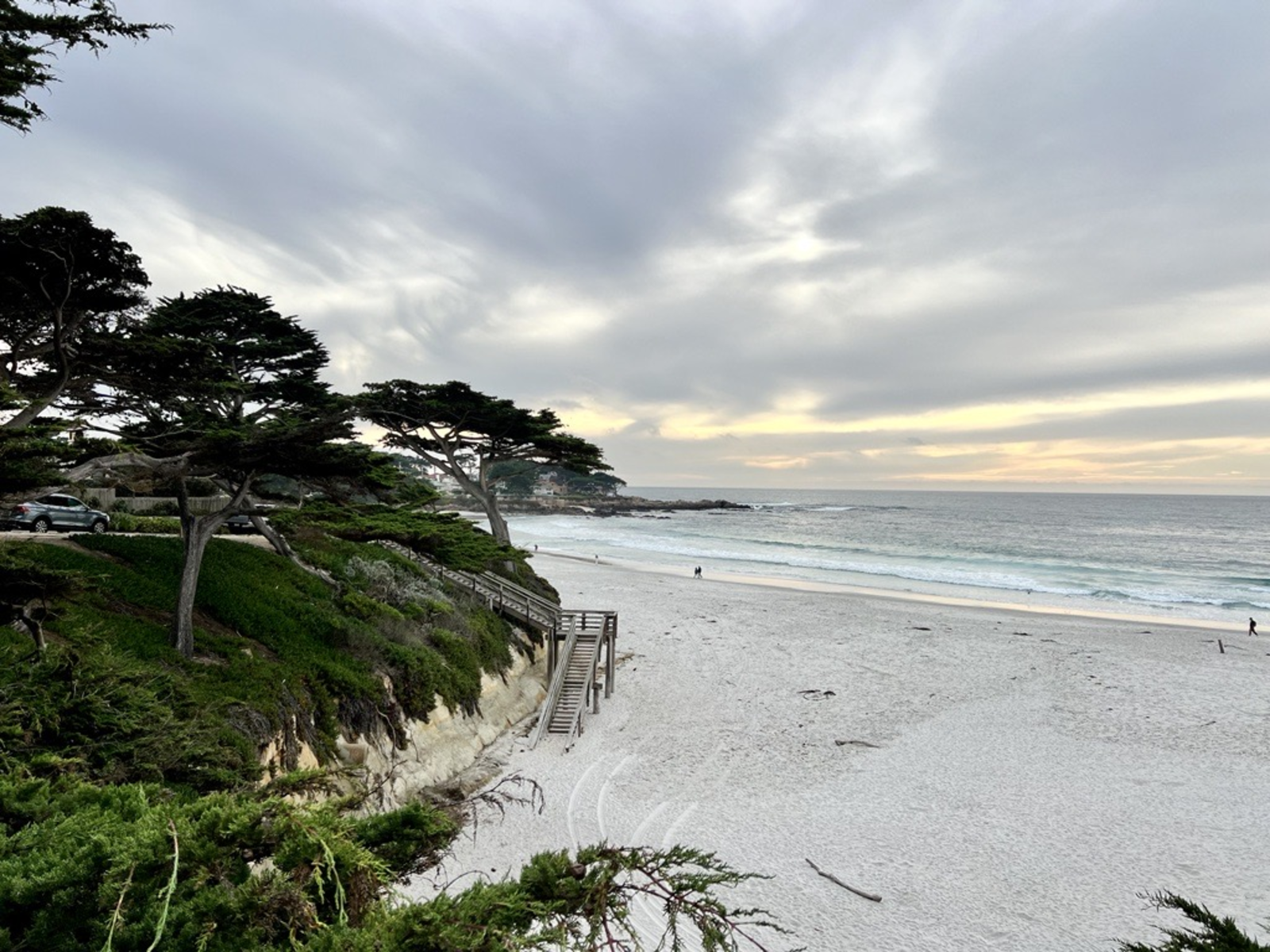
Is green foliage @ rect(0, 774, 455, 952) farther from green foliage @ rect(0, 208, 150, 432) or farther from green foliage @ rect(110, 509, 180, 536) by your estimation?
green foliage @ rect(110, 509, 180, 536)

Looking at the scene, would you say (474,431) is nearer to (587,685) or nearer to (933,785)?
(587,685)

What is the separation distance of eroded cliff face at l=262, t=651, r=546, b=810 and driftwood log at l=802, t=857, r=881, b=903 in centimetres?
590

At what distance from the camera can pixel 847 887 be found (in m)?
8.59

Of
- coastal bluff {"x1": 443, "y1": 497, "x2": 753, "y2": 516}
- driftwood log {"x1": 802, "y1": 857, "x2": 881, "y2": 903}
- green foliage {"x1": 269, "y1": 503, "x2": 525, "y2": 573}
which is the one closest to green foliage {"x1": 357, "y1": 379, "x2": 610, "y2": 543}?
green foliage {"x1": 269, "y1": 503, "x2": 525, "y2": 573}

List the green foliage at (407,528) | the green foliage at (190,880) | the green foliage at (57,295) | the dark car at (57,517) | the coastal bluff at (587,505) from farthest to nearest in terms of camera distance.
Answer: the coastal bluff at (587,505) < the dark car at (57,517) < the green foliage at (407,528) < the green foliage at (57,295) < the green foliage at (190,880)

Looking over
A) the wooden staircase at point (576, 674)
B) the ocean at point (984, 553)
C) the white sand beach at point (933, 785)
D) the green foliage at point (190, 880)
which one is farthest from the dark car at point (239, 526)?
the ocean at point (984, 553)

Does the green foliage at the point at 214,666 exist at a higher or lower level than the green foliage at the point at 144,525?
lower

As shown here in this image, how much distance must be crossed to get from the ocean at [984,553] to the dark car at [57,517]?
31.7m

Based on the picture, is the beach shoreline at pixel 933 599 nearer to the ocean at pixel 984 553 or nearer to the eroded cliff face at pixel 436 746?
the ocean at pixel 984 553

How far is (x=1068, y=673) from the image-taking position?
1958 centimetres

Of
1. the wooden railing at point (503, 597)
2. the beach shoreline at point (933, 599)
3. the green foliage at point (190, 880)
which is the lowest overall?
Answer: the beach shoreline at point (933, 599)

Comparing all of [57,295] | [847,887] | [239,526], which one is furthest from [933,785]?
[239,526]

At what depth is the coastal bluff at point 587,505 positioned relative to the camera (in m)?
110

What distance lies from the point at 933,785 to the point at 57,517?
74.6 feet
